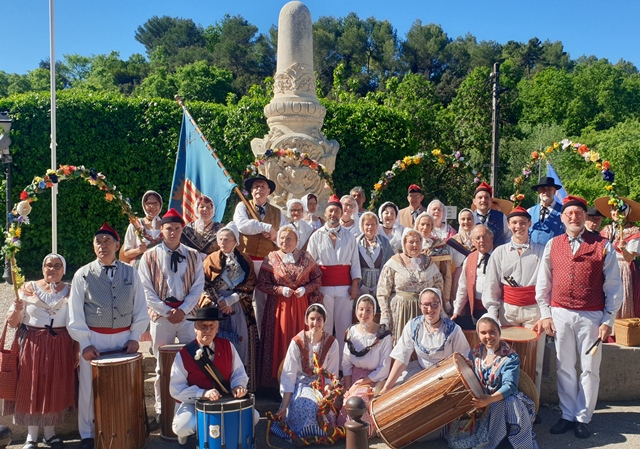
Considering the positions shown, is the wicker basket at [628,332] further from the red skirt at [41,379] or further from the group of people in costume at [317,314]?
the red skirt at [41,379]

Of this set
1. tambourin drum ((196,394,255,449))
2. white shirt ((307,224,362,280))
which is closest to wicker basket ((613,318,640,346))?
white shirt ((307,224,362,280))

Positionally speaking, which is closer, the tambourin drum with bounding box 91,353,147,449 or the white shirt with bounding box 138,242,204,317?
the tambourin drum with bounding box 91,353,147,449

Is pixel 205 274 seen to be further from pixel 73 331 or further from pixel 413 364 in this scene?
pixel 413 364

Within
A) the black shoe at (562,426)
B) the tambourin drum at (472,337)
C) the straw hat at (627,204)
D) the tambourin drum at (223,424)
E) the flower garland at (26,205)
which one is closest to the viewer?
the tambourin drum at (223,424)

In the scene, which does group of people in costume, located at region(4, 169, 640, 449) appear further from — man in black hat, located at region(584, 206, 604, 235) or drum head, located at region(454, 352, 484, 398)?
drum head, located at region(454, 352, 484, 398)

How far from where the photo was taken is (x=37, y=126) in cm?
1211

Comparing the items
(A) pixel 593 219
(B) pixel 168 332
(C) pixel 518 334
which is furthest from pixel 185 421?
(A) pixel 593 219

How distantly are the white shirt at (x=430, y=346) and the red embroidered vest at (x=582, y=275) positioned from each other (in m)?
0.91

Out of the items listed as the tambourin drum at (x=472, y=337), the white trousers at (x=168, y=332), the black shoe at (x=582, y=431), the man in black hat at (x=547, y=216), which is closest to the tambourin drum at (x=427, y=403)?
the tambourin drum at (x=472, y=337)

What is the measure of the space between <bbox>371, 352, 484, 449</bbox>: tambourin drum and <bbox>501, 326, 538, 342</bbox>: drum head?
67cm

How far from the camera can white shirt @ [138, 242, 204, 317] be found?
5.17m

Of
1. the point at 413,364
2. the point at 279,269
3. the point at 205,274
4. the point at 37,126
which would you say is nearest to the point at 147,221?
the point at 205,274

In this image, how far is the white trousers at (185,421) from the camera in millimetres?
4422

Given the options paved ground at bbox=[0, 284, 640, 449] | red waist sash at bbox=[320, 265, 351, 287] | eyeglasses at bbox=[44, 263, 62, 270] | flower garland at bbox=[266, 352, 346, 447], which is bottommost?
paved ground at bbox=[0, 284, 640, 449]
